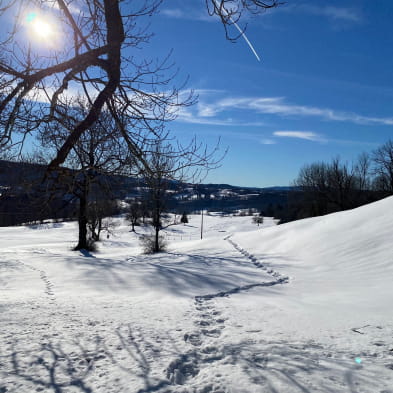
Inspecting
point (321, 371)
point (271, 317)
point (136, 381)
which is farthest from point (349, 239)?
point (136, 381)

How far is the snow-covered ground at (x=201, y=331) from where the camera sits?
8.04 feet

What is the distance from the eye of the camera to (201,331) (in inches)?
147

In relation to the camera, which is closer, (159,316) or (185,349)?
(185,349)

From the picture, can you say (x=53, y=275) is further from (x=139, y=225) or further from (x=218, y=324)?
(x=139, y=225)

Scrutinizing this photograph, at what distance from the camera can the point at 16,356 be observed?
2.86 metres

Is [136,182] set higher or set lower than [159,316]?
higher

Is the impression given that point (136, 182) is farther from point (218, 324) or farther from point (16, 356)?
point (16, 356)

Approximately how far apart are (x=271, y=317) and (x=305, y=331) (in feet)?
2.33

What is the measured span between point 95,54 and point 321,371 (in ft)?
12.7

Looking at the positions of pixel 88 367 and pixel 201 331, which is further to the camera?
pixel 201 331

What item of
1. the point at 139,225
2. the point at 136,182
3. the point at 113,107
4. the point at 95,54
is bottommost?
the point at 139,225

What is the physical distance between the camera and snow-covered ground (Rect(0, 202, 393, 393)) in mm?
2449

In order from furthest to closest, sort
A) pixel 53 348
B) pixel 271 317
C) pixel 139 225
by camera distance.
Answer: pixel 139 225, pixel 271 317, pixel 53 348

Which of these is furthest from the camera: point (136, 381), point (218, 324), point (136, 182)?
point (136, 182)
